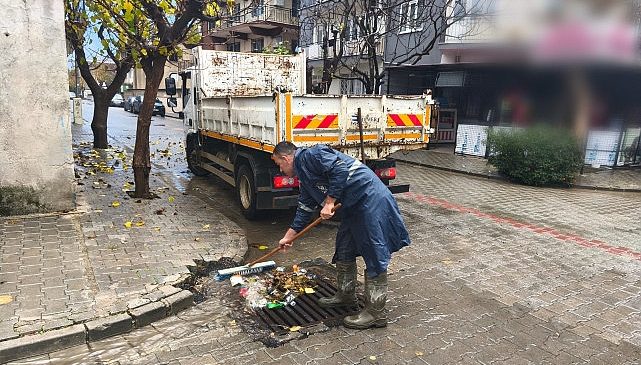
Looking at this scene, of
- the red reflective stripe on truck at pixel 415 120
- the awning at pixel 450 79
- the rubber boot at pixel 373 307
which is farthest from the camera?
the awning at pixel 450 79

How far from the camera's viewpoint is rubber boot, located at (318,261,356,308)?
4105 millimetres

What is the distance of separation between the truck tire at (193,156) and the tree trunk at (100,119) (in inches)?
183

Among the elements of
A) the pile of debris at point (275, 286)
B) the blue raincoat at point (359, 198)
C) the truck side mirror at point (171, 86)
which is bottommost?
the pile of debris at point (275, 286)

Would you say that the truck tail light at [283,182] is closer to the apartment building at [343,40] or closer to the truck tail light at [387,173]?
the truck tail light at [387,173]

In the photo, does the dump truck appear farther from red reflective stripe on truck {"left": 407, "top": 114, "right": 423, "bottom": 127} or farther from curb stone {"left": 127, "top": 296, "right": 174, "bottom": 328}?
curb stone {"left": 127, "top": 296, "right": 174, "bottom": 328}

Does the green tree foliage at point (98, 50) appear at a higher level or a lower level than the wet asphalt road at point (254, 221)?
higher

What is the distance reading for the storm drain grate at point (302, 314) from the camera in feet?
12.5

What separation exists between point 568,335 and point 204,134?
717cm

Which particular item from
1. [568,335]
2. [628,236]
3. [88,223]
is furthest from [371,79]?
[568,335]

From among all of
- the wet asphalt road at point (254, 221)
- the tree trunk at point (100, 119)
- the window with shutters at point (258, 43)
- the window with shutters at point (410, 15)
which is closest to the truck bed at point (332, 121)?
the wet asphalt road at point (254, 221)

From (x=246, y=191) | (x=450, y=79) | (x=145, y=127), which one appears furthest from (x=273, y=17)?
(x=246, y=191)

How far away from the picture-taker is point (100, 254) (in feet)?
16.4

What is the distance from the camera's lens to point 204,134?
8.97 metres

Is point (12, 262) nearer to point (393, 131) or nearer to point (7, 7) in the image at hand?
point (7, 7)
